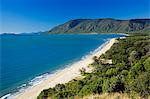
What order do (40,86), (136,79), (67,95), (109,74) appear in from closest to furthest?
(136,79) < (67,95) < (109,74) < (40,86)

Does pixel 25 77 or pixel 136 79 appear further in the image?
pixel 25 77

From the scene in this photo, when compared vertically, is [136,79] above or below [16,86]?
above

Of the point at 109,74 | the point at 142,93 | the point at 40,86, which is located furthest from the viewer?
the point at 40,86

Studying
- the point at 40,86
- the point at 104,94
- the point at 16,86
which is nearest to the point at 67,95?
the point at 104,94

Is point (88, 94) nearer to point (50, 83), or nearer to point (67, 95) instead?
point (67, 95)

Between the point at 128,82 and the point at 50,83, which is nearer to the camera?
the point at 128,82

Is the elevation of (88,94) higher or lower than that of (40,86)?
higher

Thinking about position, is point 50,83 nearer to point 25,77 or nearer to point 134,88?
point 25,77

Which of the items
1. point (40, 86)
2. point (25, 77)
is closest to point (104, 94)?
point (40, 86)

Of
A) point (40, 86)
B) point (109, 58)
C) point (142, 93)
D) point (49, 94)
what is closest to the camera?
point (142, 93)
